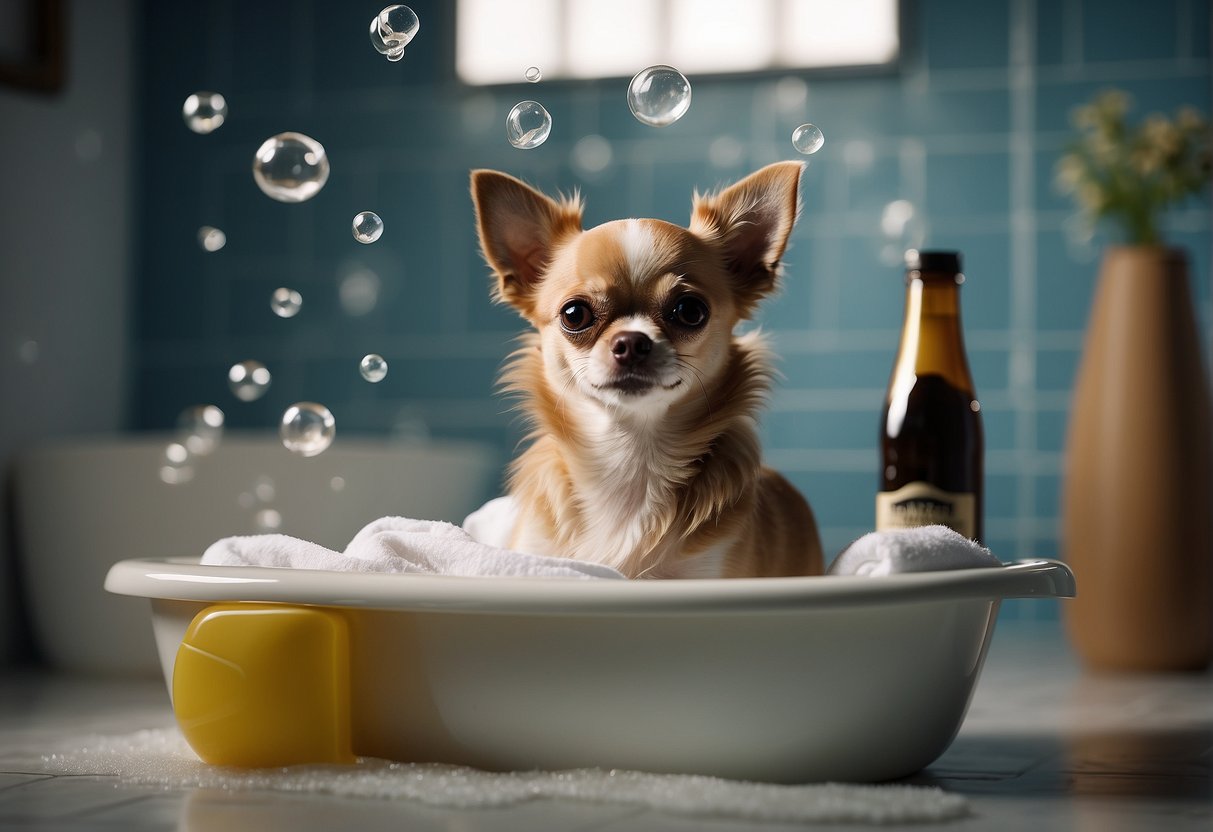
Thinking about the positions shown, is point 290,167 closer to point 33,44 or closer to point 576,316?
point 576,316

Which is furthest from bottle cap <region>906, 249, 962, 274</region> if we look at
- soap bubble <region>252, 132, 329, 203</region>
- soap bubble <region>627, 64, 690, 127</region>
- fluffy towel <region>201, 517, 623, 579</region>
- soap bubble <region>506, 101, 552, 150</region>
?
soap bubble <region>252, 132, 329, 203</region>

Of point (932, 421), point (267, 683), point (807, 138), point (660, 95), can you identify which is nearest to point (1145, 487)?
point (932, 421)

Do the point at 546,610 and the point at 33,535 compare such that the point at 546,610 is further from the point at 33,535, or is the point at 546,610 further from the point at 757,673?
the point at 33,535

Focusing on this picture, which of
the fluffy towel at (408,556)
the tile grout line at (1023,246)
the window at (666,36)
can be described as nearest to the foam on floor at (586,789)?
the fluffy towel at (408,556)

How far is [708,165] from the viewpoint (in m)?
3.12

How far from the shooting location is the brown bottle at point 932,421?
151cm

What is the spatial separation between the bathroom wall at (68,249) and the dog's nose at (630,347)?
186 centimetres

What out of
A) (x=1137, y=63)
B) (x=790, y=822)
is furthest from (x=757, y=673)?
(x=1137, y=63)

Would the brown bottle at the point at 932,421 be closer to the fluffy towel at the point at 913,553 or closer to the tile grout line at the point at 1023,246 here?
the fluffy towel at the point at 913,553

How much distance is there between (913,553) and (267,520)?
1.51 meters

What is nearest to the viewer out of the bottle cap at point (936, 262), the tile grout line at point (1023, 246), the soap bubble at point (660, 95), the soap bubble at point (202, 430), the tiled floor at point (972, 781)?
the tiled floor at point (972, 781)

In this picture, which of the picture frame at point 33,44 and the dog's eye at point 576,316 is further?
the picture frame at point 33,44

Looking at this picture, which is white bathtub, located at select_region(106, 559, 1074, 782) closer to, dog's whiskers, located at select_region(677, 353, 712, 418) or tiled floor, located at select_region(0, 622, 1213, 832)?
tiled floor, located at select_region(0, 622, 1213, 832)

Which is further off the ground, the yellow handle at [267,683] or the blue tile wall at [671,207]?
the blue tile wall at [671,207]
